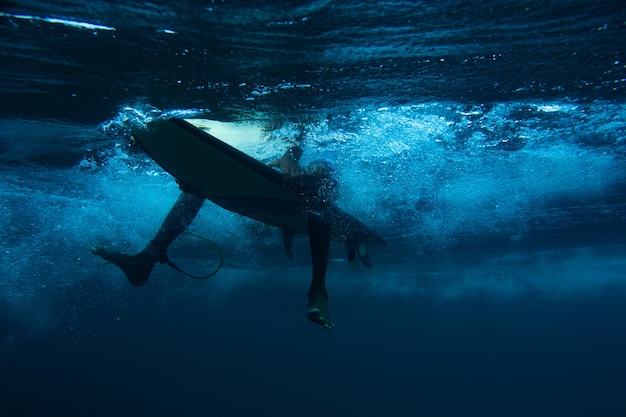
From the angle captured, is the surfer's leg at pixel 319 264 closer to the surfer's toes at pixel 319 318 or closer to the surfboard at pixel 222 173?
the surfer's toes at pixel 319 318

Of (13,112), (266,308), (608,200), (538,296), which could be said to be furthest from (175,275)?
(538,296)

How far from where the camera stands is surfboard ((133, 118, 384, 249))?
4992mm

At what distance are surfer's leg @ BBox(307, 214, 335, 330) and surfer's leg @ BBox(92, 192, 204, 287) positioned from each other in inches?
100

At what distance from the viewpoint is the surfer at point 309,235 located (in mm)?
4719

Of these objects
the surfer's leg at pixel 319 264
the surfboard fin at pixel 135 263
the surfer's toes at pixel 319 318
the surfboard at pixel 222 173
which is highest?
the surfboard at pixel 222 173

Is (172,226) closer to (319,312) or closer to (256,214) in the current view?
(256,214)

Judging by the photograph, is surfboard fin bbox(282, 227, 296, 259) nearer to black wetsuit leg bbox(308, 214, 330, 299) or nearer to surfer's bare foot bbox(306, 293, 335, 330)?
black wetsuit leg bbox(308, 214, 330, 299)

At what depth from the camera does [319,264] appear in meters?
5.01

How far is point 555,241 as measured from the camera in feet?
75.7

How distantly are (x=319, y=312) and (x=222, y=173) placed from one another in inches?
103

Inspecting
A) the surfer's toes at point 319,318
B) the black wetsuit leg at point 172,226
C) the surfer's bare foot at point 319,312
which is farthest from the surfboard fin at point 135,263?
the surfer's toes at point 319,318

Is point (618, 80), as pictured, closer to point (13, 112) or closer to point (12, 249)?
point (13, 112)

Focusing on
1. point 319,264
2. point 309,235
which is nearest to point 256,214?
point 309,235

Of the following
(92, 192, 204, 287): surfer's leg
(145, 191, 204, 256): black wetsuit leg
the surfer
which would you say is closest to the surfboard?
the surfer
